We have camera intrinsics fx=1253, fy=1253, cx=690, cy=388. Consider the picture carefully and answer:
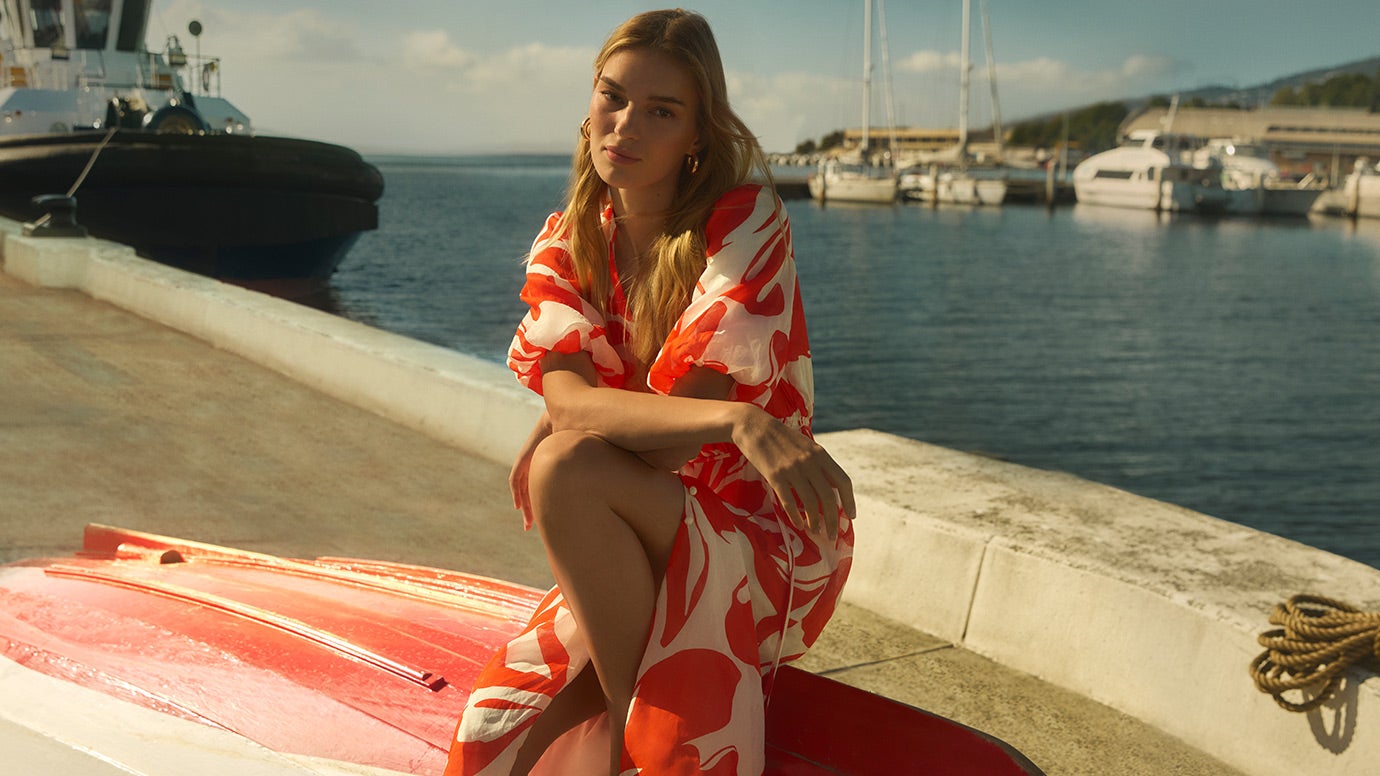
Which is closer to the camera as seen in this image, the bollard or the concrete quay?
the concrete quay

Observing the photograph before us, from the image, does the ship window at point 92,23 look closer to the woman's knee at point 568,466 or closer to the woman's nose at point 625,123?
the woman's nose at point 625,123

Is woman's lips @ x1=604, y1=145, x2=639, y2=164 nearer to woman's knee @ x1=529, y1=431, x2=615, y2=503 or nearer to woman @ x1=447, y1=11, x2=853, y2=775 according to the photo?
woman @ x1=447, y1=11, x2=853, y2=775

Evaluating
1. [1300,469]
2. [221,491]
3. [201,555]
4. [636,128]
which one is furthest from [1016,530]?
[1300,469]

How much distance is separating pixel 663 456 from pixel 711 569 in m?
0.17

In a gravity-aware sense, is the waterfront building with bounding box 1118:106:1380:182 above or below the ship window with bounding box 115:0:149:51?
below

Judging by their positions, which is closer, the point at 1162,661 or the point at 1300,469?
the point at 1162,661

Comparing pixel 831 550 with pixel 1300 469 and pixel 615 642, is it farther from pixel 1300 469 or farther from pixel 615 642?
pixel 1300 469

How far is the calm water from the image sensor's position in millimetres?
14305

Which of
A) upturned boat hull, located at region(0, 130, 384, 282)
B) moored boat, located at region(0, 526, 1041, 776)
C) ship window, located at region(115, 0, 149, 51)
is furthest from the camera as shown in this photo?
ship window, located at region(115, 0, 149, 51)

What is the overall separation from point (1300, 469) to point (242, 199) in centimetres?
1322

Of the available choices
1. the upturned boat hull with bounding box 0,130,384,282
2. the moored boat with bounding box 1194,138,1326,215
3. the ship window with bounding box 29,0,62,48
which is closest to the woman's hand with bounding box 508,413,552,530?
the upturned boat hull with bounding box 0,130,384,282

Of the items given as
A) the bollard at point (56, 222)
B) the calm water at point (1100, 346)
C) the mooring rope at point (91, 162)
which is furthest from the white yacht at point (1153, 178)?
the bollard at point (56, 222)

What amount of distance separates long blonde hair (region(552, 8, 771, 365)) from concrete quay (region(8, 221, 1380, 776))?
150 cm

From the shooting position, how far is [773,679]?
186 centimetres
